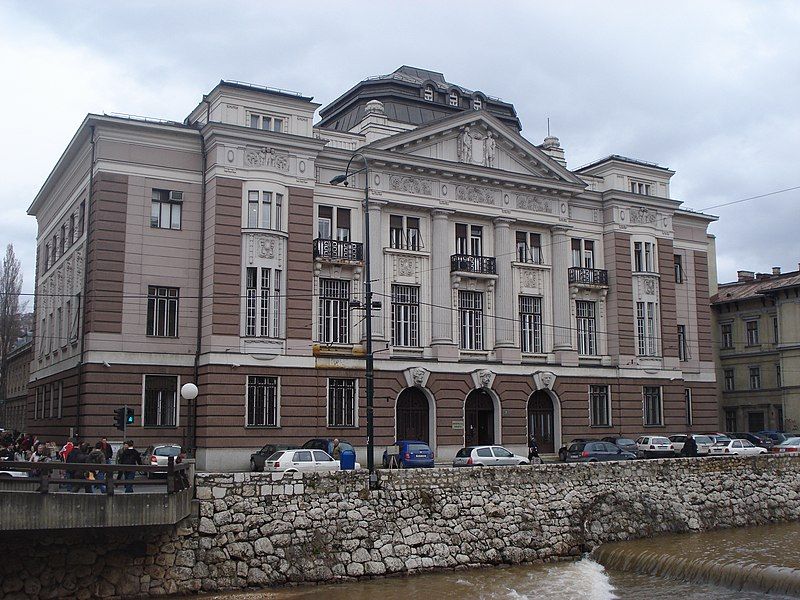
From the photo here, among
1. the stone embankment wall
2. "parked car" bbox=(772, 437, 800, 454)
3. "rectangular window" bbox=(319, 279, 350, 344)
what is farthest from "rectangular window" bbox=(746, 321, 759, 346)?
"rectangular window" bbox=(319, 279, 350, 344)

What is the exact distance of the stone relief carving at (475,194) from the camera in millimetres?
49344

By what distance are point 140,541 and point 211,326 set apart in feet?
61.3

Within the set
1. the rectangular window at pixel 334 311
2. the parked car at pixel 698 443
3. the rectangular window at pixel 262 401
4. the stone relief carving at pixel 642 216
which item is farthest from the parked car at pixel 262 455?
the stone relief carving at pixel 642 216

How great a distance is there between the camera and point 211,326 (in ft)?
136

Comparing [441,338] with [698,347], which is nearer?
[441,338]

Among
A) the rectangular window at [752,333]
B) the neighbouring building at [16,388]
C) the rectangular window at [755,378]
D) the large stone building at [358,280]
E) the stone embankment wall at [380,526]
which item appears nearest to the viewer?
the stone embankment wall at [380,526]

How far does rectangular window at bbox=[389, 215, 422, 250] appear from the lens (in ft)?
156

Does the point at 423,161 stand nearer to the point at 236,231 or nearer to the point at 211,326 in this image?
the point at 236,231

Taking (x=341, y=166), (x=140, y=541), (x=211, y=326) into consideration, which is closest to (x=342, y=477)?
(x=140, y=541)

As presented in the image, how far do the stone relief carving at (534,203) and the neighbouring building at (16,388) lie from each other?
151 ft

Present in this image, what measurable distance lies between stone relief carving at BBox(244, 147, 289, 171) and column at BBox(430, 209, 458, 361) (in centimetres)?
922

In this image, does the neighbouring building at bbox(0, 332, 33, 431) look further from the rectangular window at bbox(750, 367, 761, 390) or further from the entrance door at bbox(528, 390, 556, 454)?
the rectangular window at bbox(750, 367, 761, 390)

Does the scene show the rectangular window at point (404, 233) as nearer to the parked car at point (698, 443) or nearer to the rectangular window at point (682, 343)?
the parked car at point (698, 443)

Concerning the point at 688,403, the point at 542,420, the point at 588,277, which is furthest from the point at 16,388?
the point at 688,403
